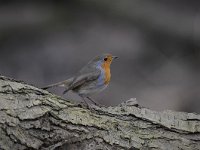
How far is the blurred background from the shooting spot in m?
9.80

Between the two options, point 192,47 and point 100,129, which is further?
point 192,47

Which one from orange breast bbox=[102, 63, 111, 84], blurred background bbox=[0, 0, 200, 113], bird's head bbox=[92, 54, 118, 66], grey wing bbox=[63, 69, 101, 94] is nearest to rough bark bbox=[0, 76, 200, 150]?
grey wing bbox=[63, 69, 101, 94]

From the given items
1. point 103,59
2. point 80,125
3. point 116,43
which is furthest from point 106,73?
point 116,43

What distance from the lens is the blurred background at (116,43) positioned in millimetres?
9805

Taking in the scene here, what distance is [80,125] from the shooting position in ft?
17.2

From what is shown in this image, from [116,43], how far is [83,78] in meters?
4.27

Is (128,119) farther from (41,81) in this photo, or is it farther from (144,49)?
(144,49)

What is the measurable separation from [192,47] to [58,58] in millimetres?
2389

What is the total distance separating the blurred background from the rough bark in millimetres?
3758

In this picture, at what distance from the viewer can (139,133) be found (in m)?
5.42

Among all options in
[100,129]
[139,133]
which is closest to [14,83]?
[100,129]

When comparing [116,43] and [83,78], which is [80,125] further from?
[116,43]

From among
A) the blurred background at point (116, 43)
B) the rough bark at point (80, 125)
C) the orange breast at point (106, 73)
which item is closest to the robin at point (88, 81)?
the orange breast at point (106, 73)

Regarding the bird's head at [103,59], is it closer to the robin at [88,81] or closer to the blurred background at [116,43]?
the robin at [88,81]
